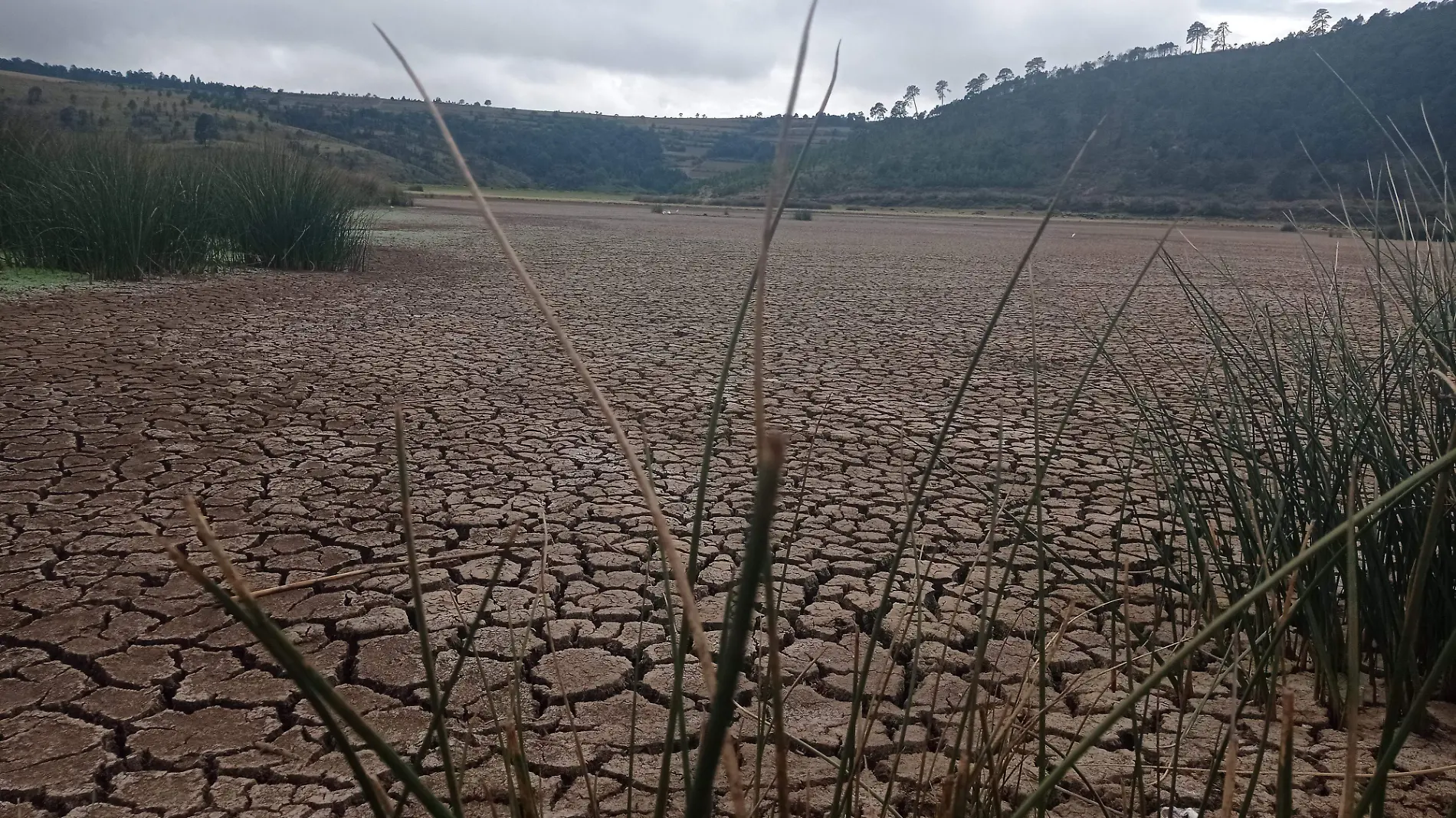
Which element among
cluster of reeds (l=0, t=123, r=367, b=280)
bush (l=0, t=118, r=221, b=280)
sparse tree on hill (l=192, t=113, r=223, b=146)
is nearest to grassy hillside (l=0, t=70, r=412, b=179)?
sparse tree on hill (l=192, t=113, r=223, b=146)

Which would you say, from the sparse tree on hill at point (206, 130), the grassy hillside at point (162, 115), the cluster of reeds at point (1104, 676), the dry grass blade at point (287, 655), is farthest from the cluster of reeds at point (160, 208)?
the sparse tree on hill at point (206, 130)

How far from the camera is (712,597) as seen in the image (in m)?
2.67

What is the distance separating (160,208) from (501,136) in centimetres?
6553

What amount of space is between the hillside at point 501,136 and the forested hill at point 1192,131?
7.59m

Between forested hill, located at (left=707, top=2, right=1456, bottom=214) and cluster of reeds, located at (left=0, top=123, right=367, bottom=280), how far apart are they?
3262 centimetres

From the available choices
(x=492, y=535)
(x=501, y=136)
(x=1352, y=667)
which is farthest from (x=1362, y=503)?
(x=501, y=136)

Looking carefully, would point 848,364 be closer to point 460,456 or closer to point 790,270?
point 460,456

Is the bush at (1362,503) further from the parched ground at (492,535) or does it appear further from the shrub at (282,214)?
the shrub at (282,214)

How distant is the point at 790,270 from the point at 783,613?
9743mm

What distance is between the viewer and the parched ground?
6.21ft

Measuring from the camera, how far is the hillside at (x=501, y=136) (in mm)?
53688

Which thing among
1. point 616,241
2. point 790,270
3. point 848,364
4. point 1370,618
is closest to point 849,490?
point 1370,618

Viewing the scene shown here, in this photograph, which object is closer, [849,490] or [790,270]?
[849,490]

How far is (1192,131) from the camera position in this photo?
4859 cm
